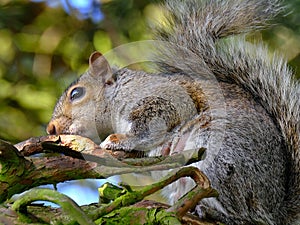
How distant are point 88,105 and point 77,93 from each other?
0.07 metres

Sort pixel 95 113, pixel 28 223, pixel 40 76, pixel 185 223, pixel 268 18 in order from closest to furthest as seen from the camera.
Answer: pixel 28 223 < pixel 185 223 < pixel 268 18 < pixel 95 113 < pixel 40 76

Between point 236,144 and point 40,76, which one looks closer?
point 236,144

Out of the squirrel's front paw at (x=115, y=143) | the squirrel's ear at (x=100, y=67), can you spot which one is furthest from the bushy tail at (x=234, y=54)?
the squirrel's front paw at (x=115, y=143)

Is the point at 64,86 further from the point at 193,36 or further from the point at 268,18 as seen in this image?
the point at 268,18

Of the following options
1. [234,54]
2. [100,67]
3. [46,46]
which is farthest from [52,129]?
[234,54]

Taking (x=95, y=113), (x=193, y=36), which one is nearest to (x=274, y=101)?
(x=193, y=36)

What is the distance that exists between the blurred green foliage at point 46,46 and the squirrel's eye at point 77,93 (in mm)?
45

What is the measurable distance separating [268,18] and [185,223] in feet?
2.64

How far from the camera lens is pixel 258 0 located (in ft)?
5.62

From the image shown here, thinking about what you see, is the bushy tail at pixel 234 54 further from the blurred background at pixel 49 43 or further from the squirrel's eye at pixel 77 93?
the squirrel's eye at pixel 77 93

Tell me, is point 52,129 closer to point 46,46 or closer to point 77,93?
point 77,93


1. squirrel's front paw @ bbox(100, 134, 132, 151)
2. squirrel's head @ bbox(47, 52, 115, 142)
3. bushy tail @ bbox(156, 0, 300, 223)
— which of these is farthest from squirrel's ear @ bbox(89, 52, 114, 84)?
squirrel's front paw @ bbox(100, 134, 132, 151)

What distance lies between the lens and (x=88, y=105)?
5.80ft

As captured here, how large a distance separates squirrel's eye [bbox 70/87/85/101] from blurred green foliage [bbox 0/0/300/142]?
0.15ft
